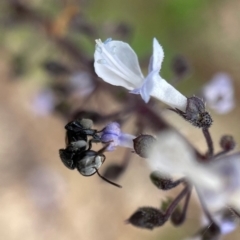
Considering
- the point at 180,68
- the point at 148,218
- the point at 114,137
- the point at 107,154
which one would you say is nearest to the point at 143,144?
the point at 114,137

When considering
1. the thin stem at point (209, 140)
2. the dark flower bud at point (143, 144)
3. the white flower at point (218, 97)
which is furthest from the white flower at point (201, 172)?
the white flower at point (218, 97)

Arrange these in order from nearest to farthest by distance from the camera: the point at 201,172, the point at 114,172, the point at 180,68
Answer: the point at 201,172, the point at 114,172, the point at 180,68

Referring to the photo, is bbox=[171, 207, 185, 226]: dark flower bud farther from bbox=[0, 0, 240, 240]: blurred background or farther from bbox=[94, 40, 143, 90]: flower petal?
bbox=[0, 0, 240, 240]: blurred background

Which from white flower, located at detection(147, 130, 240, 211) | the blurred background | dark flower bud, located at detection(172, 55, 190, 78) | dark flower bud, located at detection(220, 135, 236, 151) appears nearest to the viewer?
white flower, located at detection(147, 130, 240, 211)

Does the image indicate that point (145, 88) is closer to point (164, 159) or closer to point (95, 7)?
point (164, 159)

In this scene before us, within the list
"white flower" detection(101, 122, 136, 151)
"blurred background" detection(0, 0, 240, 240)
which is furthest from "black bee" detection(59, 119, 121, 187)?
"blurred background" detection(0, 0, 240, 240)

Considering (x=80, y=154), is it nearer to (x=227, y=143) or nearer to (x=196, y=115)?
(x=196, y=115)

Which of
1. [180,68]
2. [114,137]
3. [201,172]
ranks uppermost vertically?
[180,68]

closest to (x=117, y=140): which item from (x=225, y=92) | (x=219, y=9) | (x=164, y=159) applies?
(x=164, y=159)
